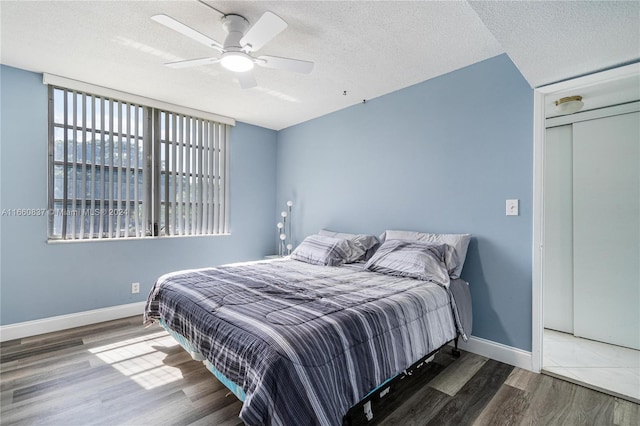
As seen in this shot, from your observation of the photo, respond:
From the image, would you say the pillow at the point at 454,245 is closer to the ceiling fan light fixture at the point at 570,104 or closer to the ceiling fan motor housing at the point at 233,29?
the ceiling fan light fixture at the point at 570,104

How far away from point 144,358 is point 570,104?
4284 millimetres

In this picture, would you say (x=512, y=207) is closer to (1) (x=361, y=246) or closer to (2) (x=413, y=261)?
(2) (x=413, y=261)

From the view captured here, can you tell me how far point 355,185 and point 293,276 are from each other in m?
1.57

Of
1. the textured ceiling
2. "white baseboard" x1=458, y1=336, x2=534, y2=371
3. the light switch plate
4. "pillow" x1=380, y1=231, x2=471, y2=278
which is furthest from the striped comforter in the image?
the textured ceiling

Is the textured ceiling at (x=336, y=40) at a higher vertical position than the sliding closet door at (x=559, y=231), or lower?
higher

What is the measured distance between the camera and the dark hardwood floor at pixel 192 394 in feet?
5.64

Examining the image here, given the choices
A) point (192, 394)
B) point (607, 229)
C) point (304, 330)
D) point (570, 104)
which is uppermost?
point (570, 104)

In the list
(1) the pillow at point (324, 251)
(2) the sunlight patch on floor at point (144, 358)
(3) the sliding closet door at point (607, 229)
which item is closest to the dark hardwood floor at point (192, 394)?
(2) the sunlight patch on floor at point (144, 358)

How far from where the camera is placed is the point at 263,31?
5.88ft

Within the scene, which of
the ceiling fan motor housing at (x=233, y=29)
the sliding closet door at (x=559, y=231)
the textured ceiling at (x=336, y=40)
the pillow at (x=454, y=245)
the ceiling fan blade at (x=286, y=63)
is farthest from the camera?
the sliding closet door at (x=559, y=231)

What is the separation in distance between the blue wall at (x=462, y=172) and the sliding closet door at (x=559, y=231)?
1099 mm

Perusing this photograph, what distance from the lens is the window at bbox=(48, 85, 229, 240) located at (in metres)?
3.06

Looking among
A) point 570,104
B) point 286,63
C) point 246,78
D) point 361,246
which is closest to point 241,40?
point 286,63

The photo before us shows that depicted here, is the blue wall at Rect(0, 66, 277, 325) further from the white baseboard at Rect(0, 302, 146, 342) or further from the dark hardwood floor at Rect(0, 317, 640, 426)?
the dark hardwood floor at Rect(0, 317, 640, 426)
